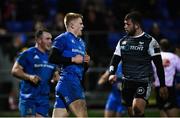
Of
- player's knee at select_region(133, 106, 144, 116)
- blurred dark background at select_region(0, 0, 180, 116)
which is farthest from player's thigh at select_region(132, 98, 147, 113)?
blurred dark background at select_region(0, 0, 180, 116)

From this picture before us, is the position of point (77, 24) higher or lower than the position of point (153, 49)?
higher

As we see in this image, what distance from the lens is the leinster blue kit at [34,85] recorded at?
462 inches

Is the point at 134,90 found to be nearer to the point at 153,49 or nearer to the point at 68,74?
the point at 153,49

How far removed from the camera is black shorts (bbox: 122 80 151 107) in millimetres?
11727

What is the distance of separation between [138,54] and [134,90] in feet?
2.28

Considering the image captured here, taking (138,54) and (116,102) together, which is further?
(116,102)

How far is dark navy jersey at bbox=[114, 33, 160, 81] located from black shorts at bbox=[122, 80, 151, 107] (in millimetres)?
101

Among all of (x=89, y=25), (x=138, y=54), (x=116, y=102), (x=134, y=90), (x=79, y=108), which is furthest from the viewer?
(x=89, y=25)

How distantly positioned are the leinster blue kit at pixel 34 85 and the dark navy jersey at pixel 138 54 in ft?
4.59

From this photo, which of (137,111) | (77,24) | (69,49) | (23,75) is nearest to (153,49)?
(137,111)

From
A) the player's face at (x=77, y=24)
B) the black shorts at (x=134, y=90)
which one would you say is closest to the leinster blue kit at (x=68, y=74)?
the player's face at (x=77, y=24)

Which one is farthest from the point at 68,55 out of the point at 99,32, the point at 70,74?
the point at 99,32

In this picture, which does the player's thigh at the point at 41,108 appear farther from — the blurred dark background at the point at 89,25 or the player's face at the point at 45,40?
the blurred dark background at the point at 89,25

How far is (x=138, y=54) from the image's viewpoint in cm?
1170
